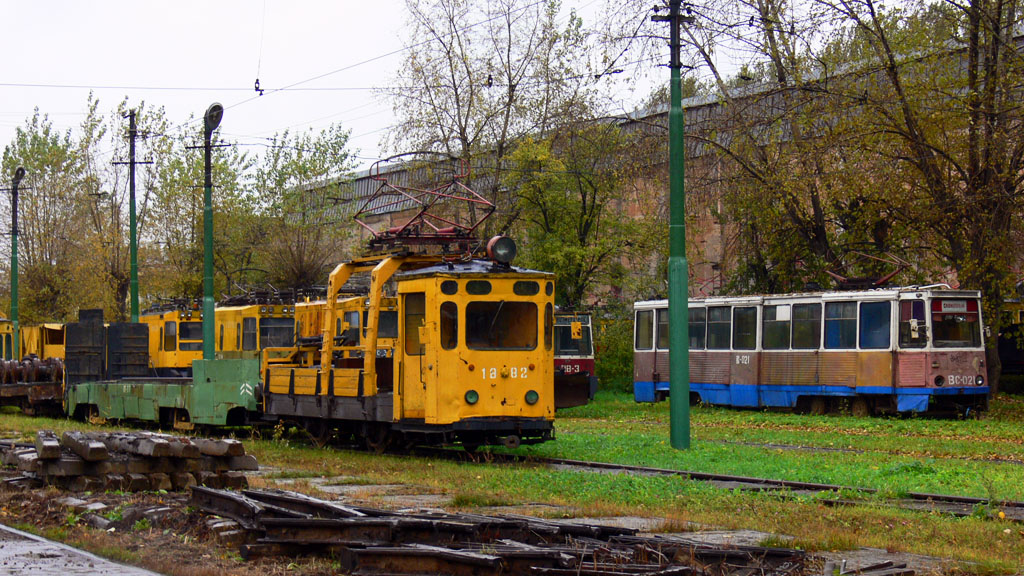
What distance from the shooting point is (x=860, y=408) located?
1060 inches

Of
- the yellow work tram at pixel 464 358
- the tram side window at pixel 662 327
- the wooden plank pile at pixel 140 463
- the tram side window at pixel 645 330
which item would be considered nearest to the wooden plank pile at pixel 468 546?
the wooden plank pile at pixel 140 463

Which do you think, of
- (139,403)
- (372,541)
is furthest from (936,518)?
(139,403)

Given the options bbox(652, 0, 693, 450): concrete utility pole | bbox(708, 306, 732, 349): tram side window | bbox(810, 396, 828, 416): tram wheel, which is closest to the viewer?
bbox(652, 0, 693, 450): concrete utility pole

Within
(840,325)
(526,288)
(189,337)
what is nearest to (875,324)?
(840,325)

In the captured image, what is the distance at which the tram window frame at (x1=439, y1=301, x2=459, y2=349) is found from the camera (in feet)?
54.7

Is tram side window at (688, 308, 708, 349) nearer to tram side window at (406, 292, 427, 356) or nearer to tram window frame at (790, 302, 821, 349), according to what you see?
tram window frame at (790, 302, 821, 349)

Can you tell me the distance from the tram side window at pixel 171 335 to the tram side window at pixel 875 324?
19.3 meters

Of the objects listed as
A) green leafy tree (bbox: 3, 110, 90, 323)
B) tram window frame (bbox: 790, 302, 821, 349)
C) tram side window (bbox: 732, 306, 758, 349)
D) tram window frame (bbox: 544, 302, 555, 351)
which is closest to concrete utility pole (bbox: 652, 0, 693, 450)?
tram window frame (bbox: 544, 302, 555, 351)

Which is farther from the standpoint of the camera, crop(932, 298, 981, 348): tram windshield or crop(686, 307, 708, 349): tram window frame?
crop(686, 307, 708, 349): tram window frame

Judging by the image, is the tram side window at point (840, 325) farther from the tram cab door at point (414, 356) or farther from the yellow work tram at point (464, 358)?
the tram cab door at point (414, 356)

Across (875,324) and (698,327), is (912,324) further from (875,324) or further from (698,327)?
(698,327)

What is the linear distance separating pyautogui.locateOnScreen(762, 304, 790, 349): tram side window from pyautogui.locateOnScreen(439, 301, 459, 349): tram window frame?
14093 millimetres

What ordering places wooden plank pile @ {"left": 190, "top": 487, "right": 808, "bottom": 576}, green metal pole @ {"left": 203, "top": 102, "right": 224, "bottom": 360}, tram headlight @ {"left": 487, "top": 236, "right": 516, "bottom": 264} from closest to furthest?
wooden plank pile @ {"left": 190, "top": 487, "right": 808, "bottom": 576} → tram headlight @ {"left": 487, "top": 236, "right": 516, "bottom": 264} → green metal pole @ {"left": 203, "top": 102, "right": 224, "bottom": 360}

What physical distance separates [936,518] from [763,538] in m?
2.28
